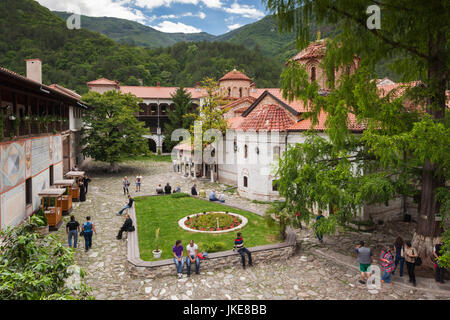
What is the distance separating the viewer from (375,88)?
879cm

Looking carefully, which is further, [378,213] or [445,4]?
[378,213]

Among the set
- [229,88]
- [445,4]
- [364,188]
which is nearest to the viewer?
[445,4]

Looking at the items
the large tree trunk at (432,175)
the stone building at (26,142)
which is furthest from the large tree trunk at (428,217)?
the stone building at (26,142)

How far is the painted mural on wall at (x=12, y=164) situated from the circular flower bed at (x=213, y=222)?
692 centimetres

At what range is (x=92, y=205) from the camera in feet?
59.3

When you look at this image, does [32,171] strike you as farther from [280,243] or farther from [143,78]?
[143,78]

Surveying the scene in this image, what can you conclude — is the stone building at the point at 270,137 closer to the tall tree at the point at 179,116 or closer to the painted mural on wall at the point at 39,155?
the painted mural on wall at the point at 39,155

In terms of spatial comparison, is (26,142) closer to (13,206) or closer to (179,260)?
(13,206)

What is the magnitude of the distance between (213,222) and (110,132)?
19.4 m

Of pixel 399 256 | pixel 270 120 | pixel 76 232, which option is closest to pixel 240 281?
pixel 399 256

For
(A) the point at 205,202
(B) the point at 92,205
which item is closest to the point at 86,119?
(B) the point at 92,205

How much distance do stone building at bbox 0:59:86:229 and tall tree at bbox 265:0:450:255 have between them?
30.2ft
